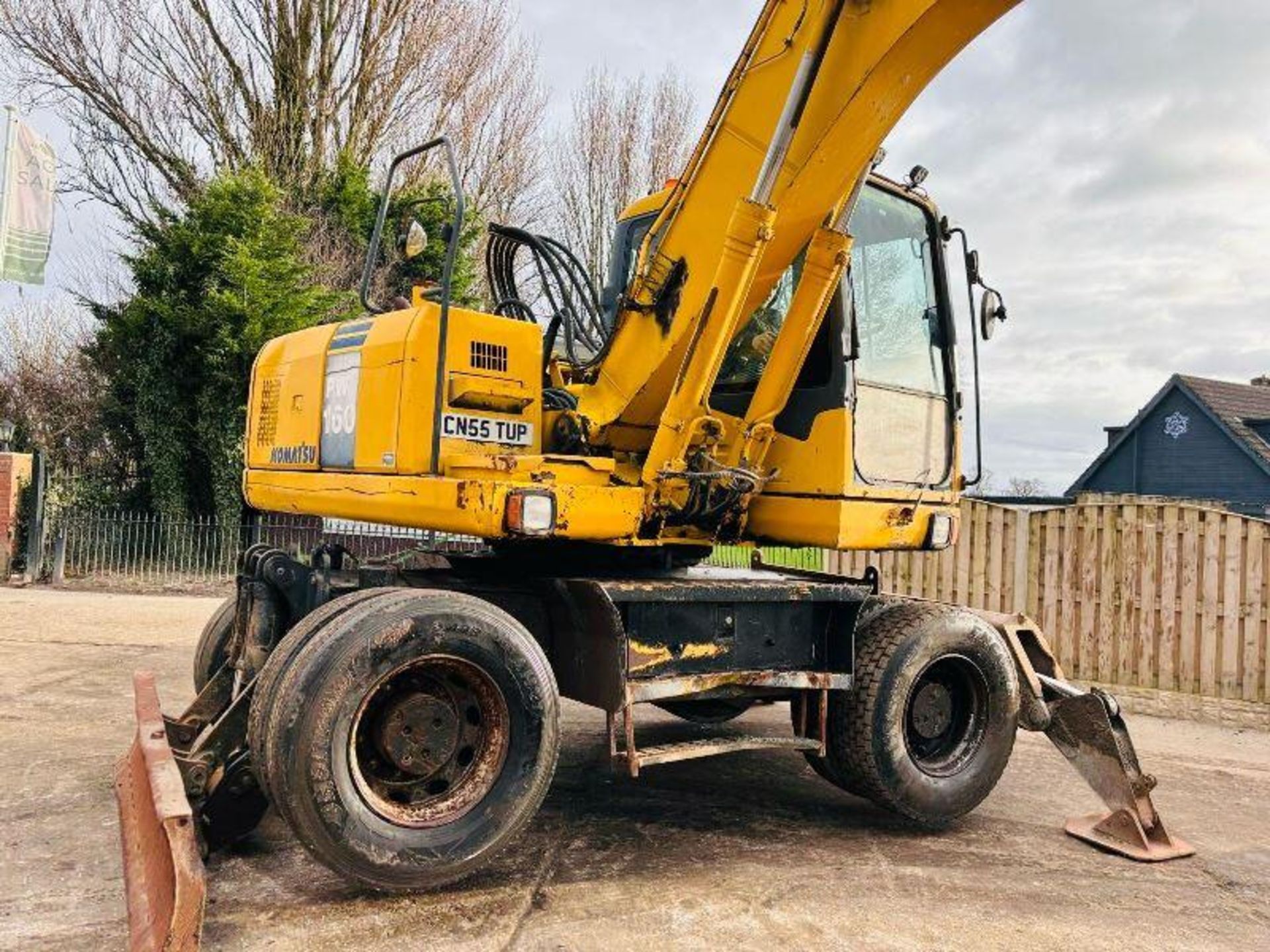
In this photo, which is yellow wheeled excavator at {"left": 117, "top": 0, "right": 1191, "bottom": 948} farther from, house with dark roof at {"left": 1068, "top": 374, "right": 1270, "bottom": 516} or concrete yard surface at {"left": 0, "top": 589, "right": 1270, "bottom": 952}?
house with dark roof at {"left": 1068, "top": 374, "right": 1270, "bottom": 516}

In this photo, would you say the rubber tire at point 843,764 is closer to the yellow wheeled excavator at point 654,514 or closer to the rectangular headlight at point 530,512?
the yellow wheeled excavator at point 654,514

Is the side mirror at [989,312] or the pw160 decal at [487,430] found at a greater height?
the side mirror at [989,312]

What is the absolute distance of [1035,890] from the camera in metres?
4.29

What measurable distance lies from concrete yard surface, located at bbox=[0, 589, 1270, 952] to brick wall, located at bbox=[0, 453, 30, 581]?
8654mm

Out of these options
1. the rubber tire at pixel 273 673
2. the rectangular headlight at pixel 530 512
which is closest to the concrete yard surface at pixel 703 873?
the rubber tire at pixel 273 673

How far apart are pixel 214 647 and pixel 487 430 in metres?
2.29

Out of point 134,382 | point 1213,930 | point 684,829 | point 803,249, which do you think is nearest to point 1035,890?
point 1213,930

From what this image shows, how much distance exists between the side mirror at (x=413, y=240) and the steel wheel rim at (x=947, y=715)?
3.10 meters

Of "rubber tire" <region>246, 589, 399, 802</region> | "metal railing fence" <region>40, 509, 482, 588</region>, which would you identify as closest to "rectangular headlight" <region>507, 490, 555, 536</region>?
"rubber tire" <region>246, 589, 399, 802</region>

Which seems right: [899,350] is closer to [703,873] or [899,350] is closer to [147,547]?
[703,873]

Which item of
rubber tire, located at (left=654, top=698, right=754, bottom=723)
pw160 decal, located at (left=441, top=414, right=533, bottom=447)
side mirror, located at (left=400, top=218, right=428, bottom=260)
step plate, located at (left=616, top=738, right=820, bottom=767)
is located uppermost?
side mirror, located at (left=400, top=218, right=428, bottom=260)

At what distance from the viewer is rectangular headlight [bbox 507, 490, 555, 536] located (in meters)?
4.20

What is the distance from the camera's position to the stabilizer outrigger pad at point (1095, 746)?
4.95 m

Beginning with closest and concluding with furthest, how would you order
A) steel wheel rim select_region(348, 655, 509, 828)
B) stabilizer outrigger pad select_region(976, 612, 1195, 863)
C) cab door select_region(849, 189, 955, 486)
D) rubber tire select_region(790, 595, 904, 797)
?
steel wheel rim select_region(348, 655, 509, 828) → stabilizer outrigger pad select_region(976, 612, 1195, 863) → rubber tire select_region(790, 595, 904, 797) → cab door select_region(849, 189, 955, 486)
